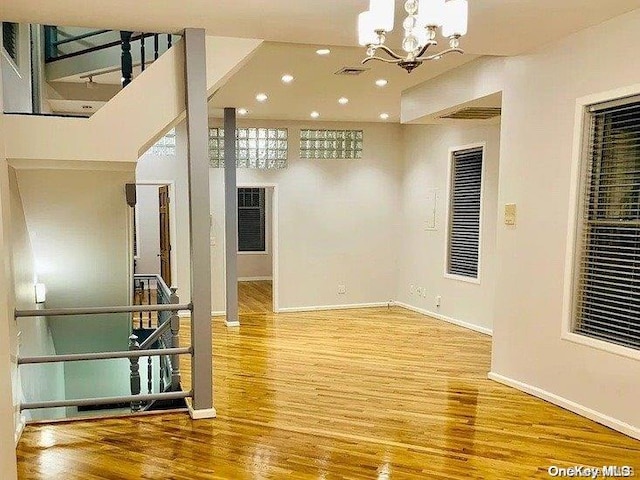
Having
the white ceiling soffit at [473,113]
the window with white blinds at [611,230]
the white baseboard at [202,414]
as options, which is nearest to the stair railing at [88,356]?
the white baseboard at [202,414]

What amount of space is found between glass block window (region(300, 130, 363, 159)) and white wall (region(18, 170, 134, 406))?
3645 millimetres

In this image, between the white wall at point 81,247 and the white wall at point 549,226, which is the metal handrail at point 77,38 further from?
the white wall at point 549,226

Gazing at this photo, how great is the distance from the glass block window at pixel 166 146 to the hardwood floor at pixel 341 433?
3.41m

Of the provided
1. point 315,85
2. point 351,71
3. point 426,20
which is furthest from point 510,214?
point 315,85

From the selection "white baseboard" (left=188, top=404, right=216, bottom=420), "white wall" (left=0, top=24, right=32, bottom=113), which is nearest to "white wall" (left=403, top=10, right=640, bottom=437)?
"white baseboard" (left=188, top=404, right=216, bottom=420)

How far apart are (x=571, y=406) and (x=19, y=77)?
5.18 meters

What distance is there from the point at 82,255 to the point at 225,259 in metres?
2.46

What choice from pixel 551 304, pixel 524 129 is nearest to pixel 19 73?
pixel 524 129

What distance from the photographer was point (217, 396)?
13.4 feet

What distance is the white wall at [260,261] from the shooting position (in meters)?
11.4

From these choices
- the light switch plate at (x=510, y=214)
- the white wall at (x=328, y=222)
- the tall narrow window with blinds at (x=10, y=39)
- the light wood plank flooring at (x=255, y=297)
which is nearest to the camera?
the tall narrow window with blinds at (x=10, y=39)

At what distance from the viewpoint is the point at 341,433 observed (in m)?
3.39

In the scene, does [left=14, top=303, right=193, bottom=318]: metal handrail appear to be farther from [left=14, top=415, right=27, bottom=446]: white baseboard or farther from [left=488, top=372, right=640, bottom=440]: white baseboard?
[left=488, top=372, right=640, bottom=440]: white baseboard

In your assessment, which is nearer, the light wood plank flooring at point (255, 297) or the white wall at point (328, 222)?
the white wall at point (328, 222)
